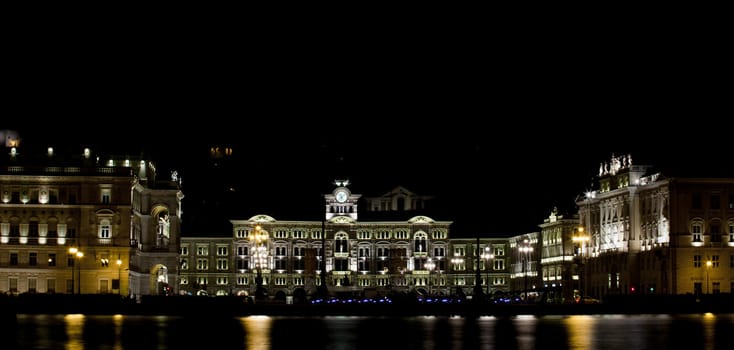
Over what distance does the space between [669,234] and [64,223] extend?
2236 inches

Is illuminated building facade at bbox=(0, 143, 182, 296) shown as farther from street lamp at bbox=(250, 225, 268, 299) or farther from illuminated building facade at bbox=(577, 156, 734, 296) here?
illuminated building facade at bbox=(577, 156, 734, 296)

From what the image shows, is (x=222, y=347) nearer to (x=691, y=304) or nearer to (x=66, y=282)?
(x=691, y=304)

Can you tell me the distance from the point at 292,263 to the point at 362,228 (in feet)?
37.2

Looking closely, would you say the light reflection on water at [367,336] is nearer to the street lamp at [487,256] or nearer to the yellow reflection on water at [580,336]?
the yellow reflection on water at [580,336]

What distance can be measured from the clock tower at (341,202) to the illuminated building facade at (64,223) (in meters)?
63.4

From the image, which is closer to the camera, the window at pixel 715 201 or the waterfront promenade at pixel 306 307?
the waterfront promenade at pixel 306 307

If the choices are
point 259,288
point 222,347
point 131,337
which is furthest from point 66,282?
point 222,347

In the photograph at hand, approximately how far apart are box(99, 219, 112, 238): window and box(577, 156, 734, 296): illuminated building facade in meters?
46.7

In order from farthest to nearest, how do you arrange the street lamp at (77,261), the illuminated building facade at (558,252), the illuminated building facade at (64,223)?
the illuminated building facade at (558,252) → the illuminated building facade at (64,223) → the street lamp at (77,261)

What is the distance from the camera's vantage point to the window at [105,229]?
11738 cm

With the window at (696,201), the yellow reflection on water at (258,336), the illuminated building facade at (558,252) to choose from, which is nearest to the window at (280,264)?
the illuminated building facade at (558,252)

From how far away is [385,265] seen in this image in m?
183

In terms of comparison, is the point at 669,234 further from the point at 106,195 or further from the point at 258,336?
the point at 258,336

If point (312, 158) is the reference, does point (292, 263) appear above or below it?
below
